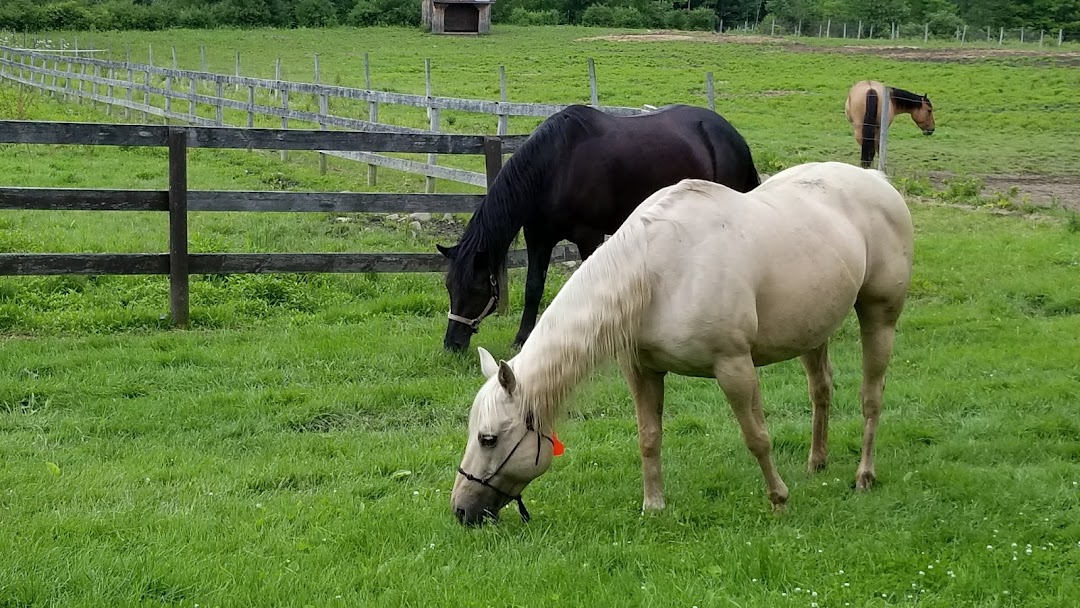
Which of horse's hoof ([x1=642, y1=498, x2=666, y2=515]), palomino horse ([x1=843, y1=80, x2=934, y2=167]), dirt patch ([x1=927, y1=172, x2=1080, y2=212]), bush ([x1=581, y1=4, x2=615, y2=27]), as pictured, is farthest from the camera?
bush ([x1=581, y1=4, x2=615, y2=27])

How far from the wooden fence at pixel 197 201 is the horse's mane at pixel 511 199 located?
1.28 meters

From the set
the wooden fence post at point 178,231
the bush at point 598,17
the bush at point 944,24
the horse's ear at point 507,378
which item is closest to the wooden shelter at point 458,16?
the bush at point 598,17

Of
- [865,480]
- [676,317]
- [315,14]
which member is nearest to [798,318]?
[676,317]

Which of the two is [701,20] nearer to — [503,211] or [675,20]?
[675,20]

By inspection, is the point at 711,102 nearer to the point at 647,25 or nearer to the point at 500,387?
the point at 500,387

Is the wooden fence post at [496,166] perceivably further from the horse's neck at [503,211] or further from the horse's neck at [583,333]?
the horse's neck at [583,333]

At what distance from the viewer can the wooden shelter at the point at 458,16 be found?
51281 mm

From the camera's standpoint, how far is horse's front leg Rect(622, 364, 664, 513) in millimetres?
4285

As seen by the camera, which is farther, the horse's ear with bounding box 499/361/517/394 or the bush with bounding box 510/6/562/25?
the bush with bounding box 510/6/562/25

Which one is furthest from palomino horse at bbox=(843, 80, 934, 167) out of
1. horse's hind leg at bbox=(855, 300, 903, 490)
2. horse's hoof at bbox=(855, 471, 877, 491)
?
horse's hoof at bbox=(855, 471, 877, 491)

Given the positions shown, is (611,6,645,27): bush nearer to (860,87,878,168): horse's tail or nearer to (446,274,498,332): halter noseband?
(860,87,878,168): horse's tail

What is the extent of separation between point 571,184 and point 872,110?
9531 millimetres

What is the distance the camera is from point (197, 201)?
24.4ft

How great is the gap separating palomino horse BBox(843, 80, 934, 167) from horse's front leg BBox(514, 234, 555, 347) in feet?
26.7
